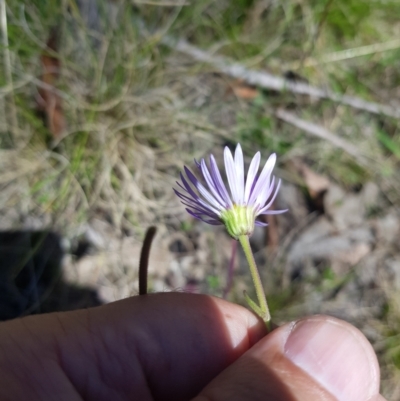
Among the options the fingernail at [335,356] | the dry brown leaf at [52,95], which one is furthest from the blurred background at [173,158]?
the fingernail at [335,356]

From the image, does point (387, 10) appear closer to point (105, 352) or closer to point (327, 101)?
point (327, 101)

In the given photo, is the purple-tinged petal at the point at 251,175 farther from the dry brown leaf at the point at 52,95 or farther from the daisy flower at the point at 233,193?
the dry brown leaf at the point at 52,95

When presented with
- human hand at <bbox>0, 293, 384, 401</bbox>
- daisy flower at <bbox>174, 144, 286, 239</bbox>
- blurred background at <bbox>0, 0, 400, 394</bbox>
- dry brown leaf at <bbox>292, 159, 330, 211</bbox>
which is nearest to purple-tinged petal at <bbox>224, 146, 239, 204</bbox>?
daisy flower at <bbox>174, 144, 286, 239</bbox>

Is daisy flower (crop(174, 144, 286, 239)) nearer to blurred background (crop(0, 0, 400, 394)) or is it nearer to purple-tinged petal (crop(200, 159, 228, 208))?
purple-tinged petal (crop(200, 159, 228, 208))

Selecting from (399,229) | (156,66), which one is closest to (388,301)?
(399,229)

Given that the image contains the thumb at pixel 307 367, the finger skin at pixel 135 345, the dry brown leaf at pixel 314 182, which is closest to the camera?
the thumb at pixel 307 367

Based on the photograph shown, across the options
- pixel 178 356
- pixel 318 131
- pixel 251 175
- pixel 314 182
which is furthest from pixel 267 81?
pixel 178 356
